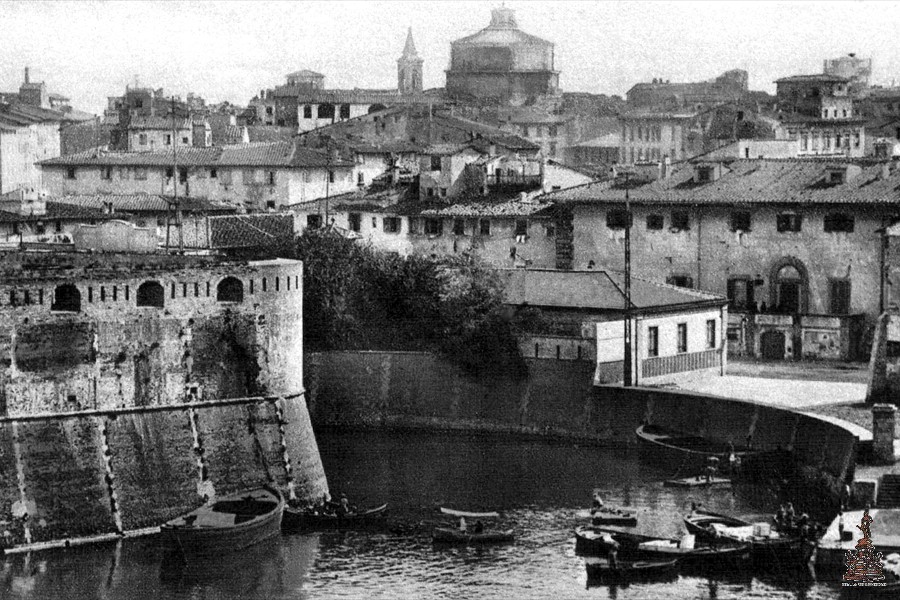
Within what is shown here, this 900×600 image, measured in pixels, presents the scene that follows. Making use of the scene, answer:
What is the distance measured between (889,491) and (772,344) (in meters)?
24.6

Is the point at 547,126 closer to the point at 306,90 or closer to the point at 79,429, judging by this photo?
the point at 306,90

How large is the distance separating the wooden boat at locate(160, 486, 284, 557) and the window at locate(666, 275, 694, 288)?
2761cm

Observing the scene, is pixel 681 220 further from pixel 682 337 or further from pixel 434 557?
pixel 434 557

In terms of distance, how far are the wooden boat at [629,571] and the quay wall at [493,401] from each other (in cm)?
1435

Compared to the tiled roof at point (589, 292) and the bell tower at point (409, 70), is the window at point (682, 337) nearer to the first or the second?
the tiled roof at point (589, 292)

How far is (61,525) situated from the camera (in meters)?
51.3

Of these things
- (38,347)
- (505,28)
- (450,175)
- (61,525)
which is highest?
(505,28)

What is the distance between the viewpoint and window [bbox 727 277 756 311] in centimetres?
7631

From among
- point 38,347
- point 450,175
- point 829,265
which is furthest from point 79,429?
point 450,175

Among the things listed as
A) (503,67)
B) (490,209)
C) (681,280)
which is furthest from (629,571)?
(503,67)

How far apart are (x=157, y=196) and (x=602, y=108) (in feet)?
181

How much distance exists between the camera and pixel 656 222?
257ft

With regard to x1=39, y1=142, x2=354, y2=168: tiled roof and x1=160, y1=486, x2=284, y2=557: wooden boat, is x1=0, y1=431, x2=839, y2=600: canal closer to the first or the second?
x1=160, y1=486, x2=284, y2=557: wooden boat

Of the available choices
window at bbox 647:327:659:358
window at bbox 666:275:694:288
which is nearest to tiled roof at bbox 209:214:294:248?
window at bbox 647:327:659:358
